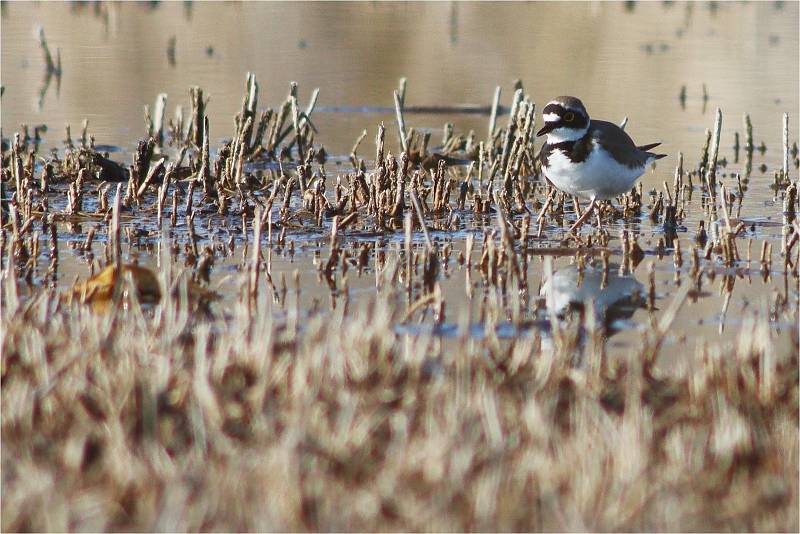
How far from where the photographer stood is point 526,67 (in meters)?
20.4

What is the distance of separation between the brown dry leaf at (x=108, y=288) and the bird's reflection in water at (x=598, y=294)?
1930 mm

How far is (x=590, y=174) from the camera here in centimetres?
746

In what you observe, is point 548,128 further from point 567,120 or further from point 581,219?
point 581,219

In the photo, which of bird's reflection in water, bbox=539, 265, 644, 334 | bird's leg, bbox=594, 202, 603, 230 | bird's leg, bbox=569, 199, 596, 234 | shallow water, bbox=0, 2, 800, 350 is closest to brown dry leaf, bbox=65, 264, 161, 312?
shallow water, bbox=0, 2, 800, 350

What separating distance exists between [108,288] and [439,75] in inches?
544

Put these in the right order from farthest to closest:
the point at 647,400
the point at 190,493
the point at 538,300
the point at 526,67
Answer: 1. the point at 526,67
2. the point at 538,300
3. the point at 647,400
4. the point at 190,493

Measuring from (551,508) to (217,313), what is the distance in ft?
8.64

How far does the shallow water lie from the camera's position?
760 cm

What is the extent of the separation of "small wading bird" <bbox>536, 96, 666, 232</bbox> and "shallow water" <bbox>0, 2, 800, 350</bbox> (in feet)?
1.53

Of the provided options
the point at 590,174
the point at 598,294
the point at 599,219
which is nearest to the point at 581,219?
the point at 599,219

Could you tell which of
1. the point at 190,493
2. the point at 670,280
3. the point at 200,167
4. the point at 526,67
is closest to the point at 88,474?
the point at 190,493

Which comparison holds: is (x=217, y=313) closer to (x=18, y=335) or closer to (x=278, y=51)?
(x=18, y=335)

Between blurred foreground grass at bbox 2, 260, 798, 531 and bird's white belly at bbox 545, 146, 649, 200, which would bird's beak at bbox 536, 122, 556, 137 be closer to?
bird's white belly at bbox 545, 146, 649, 200

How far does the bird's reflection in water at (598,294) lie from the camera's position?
6141mm
